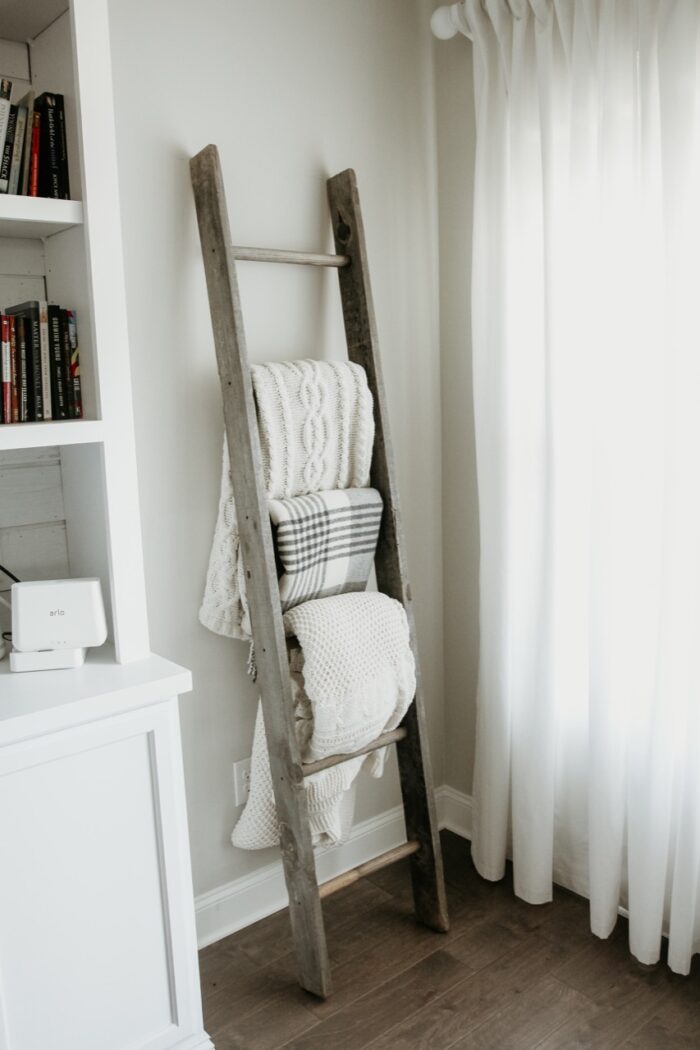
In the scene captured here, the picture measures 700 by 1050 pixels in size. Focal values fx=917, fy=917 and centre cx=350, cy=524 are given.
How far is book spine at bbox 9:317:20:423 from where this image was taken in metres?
1.55

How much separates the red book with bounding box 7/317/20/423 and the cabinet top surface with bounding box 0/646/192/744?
1.48 ft

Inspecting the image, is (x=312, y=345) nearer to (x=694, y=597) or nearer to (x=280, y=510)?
(x=280, y=510)

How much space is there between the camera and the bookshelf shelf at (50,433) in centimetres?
148

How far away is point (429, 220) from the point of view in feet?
7.64

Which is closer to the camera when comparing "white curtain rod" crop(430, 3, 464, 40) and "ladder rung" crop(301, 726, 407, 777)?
"ladder rung" crop(301, 726, 407, 777)

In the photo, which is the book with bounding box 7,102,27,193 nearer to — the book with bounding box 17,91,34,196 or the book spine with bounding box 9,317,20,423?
the book with bounding box 17,91,34,196

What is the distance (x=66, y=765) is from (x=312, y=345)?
3.65 feet

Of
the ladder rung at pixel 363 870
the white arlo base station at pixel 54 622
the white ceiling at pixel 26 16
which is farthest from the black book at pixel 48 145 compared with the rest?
the ladder rung at pixel 363 870

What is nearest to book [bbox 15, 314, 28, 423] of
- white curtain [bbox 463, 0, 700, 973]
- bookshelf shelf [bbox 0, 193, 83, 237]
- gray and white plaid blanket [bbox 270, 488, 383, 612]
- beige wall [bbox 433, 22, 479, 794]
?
bookshelf shelf [bbox 0, 193, 83, 237]

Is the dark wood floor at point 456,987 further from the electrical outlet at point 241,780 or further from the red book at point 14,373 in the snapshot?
the red book at point 14,373

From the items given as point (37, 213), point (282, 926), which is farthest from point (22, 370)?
point (282, 926)

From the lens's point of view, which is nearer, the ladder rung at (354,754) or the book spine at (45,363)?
the book spine at (45,363)

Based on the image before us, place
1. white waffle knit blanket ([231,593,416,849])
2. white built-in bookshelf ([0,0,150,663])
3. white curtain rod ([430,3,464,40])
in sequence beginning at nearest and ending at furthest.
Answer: white built-in bookshelf ([0,0,150,663]) → white waffle knit blanket ([231,593,416,849]) → white curtain rod ([430,3,464,40])

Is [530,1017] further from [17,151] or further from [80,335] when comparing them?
[17,151]
